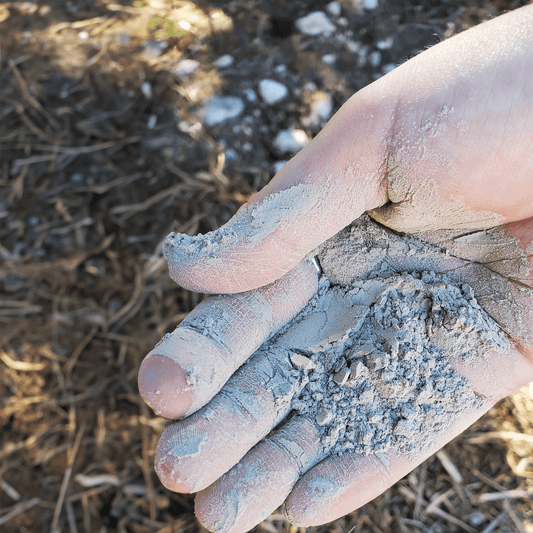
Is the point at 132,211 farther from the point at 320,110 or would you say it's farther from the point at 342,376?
the point at 342,376

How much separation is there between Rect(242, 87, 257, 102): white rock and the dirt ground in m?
0.02

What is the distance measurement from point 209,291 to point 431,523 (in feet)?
4.41

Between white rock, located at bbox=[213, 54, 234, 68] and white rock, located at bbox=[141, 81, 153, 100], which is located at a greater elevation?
white rock, located at bbox=[213, 54, 234, 68]

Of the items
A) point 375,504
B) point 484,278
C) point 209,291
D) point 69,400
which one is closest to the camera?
point 209,291

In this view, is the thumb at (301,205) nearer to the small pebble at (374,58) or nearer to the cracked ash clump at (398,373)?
the cracked ash clump at (398,373)

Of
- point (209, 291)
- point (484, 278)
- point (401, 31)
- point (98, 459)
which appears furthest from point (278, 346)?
point (401, 31)

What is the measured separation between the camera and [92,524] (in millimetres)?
1715

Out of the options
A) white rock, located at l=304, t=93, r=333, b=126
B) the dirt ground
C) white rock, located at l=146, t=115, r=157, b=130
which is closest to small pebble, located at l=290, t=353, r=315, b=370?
the dirt ground

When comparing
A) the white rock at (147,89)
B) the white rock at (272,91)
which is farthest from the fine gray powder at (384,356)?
the white rock at (147,89)

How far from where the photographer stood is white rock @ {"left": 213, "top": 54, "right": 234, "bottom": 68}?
1.90 meters

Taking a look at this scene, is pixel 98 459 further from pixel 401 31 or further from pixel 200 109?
pixel 401 31

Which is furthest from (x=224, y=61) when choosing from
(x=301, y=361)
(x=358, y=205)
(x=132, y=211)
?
(x=301, y=361)

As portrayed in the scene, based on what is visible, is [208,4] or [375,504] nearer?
[375,504]

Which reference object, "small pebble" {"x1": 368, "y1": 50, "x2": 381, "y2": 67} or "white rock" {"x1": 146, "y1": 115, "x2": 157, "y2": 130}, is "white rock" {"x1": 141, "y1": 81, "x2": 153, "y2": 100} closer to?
"white rock" {"x1": 146, "y1": 115, "x2": 157, "y2": 130}
